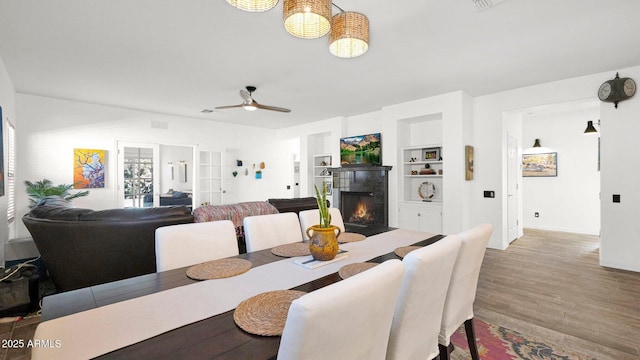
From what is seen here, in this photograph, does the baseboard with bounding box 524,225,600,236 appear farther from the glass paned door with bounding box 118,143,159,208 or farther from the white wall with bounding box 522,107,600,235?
the glass paned door with bounding box 118,143,159,208

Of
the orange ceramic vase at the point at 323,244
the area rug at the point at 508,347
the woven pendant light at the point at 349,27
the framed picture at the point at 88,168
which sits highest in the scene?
the woven pendant light at the point at 349,27

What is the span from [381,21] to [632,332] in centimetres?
321

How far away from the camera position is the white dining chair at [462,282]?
143 centimetres

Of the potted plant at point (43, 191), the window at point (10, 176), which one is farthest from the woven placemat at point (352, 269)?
the potted plant at point (43, 191)

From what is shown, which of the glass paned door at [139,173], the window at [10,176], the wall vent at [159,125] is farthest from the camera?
the wall vent at [159,125]

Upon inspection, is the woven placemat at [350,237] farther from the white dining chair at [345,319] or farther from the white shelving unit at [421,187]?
the white shelving unit at [421,187]

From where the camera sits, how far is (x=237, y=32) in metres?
2.73

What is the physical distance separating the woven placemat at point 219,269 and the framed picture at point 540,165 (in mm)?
6999

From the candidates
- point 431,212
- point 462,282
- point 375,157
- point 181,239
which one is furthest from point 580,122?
point 181,239

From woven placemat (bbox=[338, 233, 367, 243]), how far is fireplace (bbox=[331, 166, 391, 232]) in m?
2.86

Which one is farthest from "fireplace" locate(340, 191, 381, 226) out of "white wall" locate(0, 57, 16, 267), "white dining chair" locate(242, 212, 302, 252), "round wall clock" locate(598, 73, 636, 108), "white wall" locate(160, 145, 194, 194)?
"white wall" locate(0, 57, 16, 267)

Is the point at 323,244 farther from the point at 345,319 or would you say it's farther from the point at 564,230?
the point at 564,230

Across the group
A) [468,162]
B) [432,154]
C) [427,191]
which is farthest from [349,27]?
[427,191]

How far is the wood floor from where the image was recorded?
214cm
